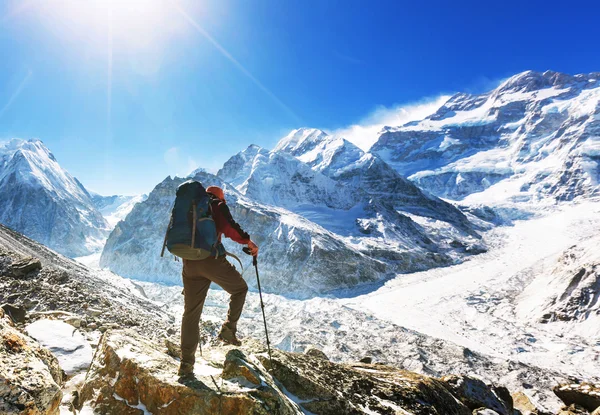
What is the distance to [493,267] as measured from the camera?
52188 mm

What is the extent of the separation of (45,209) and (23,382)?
521 feet

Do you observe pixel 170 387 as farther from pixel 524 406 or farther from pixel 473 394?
pixel 524 406

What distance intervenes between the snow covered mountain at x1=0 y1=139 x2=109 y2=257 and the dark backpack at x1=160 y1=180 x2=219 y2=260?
128m

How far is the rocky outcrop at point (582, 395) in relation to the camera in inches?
347

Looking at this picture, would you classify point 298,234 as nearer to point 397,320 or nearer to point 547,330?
point 397,320

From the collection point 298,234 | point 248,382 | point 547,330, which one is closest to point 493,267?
Answer: point 547,330

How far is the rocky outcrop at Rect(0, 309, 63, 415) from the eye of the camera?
2729 mm

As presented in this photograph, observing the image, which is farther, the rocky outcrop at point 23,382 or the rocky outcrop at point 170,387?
the rocky outcrop at point 170,387

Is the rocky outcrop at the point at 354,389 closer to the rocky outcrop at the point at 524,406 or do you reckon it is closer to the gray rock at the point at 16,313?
the rocky outcrop at the point at 524,406

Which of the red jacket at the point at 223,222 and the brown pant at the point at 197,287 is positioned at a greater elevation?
the red jacket at the point at 223,222

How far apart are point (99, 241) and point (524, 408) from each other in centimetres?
15195

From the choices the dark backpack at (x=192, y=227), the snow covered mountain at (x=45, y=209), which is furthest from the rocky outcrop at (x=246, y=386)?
the snow covered mountain at (x=45, y=209)

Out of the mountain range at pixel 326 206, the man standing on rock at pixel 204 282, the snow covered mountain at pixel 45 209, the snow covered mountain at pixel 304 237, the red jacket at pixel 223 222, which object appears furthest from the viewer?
the snow covered mountain at pixel 45 209

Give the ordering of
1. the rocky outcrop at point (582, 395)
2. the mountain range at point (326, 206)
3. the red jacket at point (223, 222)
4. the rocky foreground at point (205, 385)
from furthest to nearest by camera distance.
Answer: the mountain range at point (326, 206), the rocky outcrop at point (582, 395), the red jacket at point (223, 222), the rocky foreground at point (205, 385)
